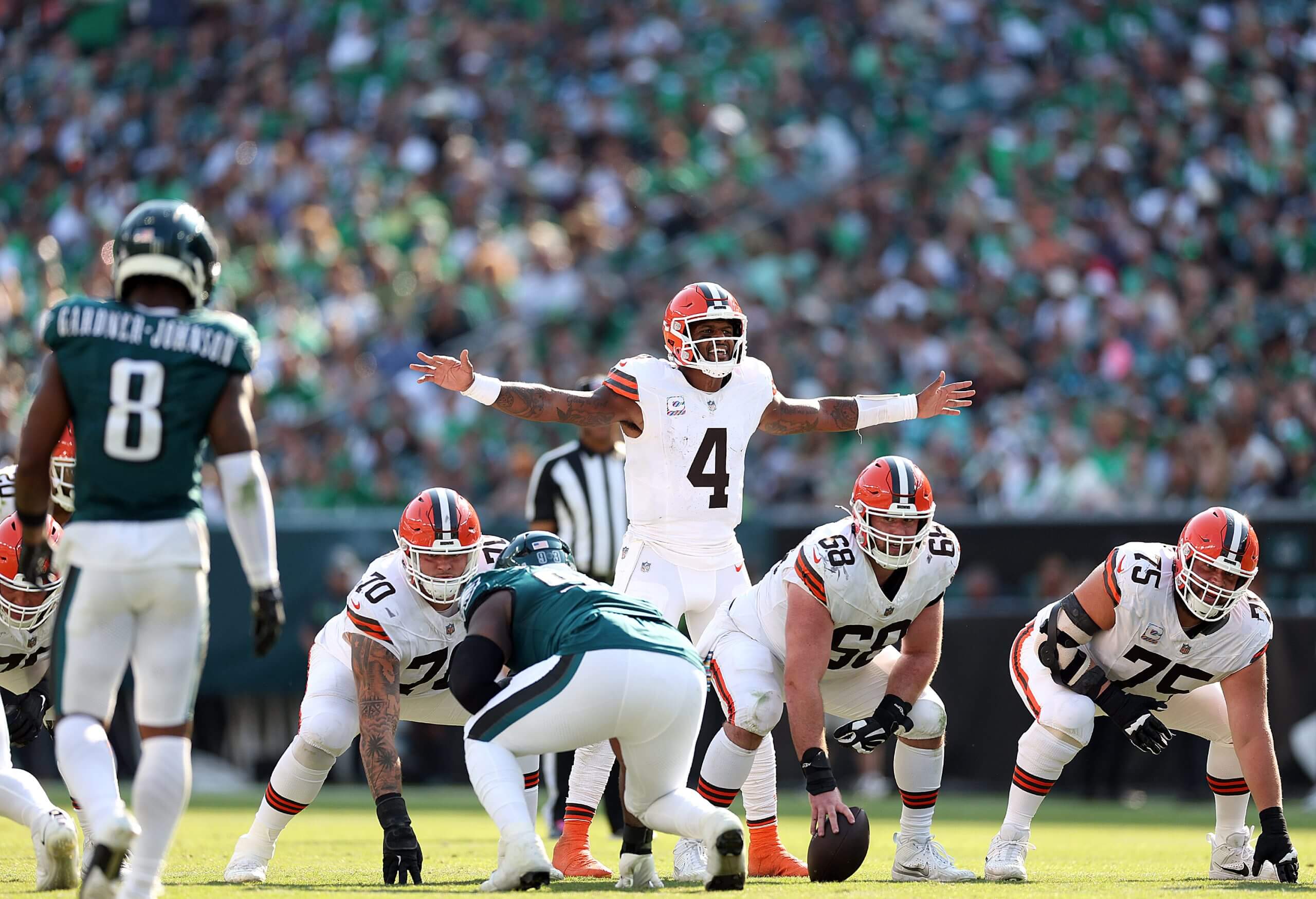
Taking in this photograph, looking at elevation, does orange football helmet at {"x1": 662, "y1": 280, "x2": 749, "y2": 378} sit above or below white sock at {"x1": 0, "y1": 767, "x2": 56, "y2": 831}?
above

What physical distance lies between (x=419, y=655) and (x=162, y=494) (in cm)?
192

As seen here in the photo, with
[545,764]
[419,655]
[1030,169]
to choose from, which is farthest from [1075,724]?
[1030,169]

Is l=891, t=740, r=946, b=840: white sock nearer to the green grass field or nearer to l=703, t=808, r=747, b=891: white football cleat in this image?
the green grass field

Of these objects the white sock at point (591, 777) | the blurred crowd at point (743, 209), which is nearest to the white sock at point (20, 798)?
the white sock at point (591, 777)

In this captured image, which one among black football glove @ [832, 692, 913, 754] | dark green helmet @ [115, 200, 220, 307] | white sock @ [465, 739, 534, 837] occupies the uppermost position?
dark green helmet @ [115, 200, 220, 307]

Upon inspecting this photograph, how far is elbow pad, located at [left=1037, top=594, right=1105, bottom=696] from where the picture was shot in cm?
705

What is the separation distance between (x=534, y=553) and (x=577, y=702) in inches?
30.5

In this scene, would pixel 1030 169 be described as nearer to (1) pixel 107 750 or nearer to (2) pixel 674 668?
(2) pixel 674 668

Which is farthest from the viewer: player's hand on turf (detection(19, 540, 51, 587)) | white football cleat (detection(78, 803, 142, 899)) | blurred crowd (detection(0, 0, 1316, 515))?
blurred crowd (detection(0, 0, 1316, 515))

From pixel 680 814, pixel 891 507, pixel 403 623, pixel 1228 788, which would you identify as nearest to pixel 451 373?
pixel 403 623

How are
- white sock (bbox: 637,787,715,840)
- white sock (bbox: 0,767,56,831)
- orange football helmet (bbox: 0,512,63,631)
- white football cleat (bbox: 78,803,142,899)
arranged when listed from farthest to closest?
orange football helmet (bbox: 0,512,63,631) < white sock (bbox: 0,767,56,831) < white sock (bbox: 637,787,715,840) < white football cleat (bbox: 78,803,142,899)

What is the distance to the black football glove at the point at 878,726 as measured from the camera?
660 cm

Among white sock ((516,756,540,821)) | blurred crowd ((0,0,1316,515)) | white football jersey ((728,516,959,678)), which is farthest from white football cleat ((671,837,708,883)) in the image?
blurred crowd ((0,0,1316,515))

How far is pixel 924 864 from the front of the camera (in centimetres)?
680
